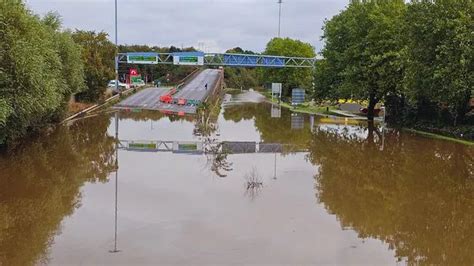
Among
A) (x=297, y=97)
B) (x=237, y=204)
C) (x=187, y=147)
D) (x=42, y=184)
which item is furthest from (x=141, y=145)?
(x=297, y=97)

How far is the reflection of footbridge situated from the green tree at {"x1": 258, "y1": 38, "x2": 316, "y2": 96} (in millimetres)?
55494

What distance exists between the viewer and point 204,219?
13.1 m

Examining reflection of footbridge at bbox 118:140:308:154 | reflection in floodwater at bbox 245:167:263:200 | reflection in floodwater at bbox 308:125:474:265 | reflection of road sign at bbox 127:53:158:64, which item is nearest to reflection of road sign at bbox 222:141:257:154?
reflection of footbridge at bbox 118:140:308:154

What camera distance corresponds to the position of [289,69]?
287ft

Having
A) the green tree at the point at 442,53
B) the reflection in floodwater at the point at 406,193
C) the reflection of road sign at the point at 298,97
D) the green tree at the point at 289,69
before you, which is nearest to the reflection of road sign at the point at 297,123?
the green tree at the point at 442,53

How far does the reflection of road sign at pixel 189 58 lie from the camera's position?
75688 millimetres

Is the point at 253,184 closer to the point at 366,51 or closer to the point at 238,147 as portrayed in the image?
the point at 238,147

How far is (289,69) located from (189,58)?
19669 millimetres

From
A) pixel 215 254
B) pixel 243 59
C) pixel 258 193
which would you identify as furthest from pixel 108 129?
pixel 243 59

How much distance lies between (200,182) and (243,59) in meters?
68.7

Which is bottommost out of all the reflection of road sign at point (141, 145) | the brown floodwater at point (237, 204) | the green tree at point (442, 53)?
the brown floodwater at point (237, 204)

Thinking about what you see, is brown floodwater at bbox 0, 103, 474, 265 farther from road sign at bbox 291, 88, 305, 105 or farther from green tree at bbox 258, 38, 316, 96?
green tree at bbox 258, 38, 316, 96

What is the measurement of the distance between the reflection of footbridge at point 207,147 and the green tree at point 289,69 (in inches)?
2185

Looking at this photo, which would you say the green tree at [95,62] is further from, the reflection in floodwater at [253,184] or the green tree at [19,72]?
the reflection in floodwater at [253,184]
